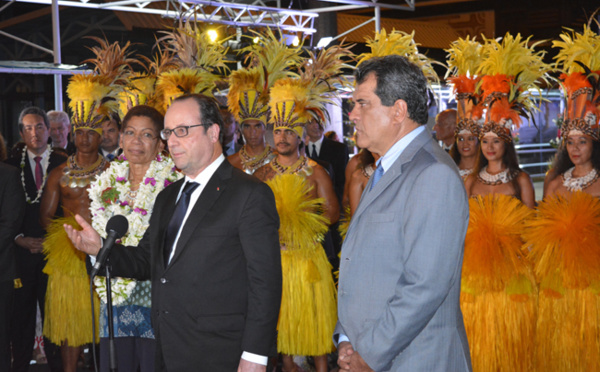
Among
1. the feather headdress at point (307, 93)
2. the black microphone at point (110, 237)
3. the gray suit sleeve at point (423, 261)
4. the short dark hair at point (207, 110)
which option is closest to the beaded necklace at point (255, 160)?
the feather headdress at point (307, 93)

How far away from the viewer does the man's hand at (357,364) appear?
6.63 ft

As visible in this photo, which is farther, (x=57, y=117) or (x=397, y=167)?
(x=57, y=117)

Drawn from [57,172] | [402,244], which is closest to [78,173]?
[57,172]

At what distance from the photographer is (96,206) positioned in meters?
3.72

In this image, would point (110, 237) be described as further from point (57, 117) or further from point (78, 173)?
point (57, 117)

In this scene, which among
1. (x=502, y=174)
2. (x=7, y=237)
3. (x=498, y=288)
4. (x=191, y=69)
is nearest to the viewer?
(x=7, y=237)

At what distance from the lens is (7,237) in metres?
3.88

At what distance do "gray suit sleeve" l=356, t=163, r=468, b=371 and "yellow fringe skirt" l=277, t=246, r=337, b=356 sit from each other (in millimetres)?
2729

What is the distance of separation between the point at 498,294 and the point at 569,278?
1.34 feet

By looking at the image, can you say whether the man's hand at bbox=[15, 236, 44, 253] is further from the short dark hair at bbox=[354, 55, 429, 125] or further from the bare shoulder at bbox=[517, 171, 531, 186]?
the short dark hair at bbox=[354, 55, 429, 125]

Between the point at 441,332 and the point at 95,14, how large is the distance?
14465 millimetres

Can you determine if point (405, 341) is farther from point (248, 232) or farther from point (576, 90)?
point (576, 90)

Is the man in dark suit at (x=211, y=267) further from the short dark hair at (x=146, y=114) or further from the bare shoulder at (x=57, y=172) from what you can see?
the bare shoulder at (x=57, y=172)

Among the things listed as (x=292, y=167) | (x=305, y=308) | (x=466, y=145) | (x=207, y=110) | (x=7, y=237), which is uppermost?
(x=207, y=110)
